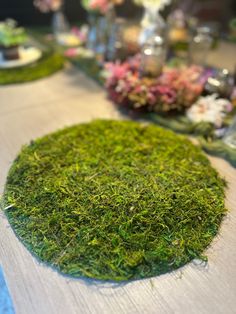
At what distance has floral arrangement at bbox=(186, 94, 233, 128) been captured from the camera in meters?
1.00

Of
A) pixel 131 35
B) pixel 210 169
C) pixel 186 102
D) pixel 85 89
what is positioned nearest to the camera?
pixel 210 169

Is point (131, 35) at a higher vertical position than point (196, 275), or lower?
higher

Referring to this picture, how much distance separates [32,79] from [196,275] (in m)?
1.09

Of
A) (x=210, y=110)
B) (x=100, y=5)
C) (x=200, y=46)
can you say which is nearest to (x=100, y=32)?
(x=100, y=5)

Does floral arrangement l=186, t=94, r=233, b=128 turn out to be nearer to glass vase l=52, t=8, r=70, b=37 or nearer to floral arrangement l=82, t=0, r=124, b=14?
floral arrangement l=82, t=0, r=124, b=14

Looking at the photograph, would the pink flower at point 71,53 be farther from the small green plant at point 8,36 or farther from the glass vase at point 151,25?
the glass vase at point 151,25

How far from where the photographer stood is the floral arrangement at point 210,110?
1.00 metres

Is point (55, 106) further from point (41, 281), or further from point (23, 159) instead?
point (41, 281)

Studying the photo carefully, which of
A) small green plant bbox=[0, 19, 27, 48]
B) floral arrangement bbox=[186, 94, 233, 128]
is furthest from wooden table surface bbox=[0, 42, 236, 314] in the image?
small green plant bbox=[0, 19, 27, 48]

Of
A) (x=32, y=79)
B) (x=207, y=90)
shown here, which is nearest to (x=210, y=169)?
(x=207, y=90)

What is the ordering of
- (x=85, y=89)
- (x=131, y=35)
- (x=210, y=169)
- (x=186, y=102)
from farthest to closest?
(x=131, y=35) < (x=85, y=89) < (x=186, y=102) < (x=210, y=169)

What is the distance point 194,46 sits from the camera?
1.38 metres

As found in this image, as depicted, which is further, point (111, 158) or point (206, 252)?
point (111, 158)

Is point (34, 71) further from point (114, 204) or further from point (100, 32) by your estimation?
point (114, 204)
